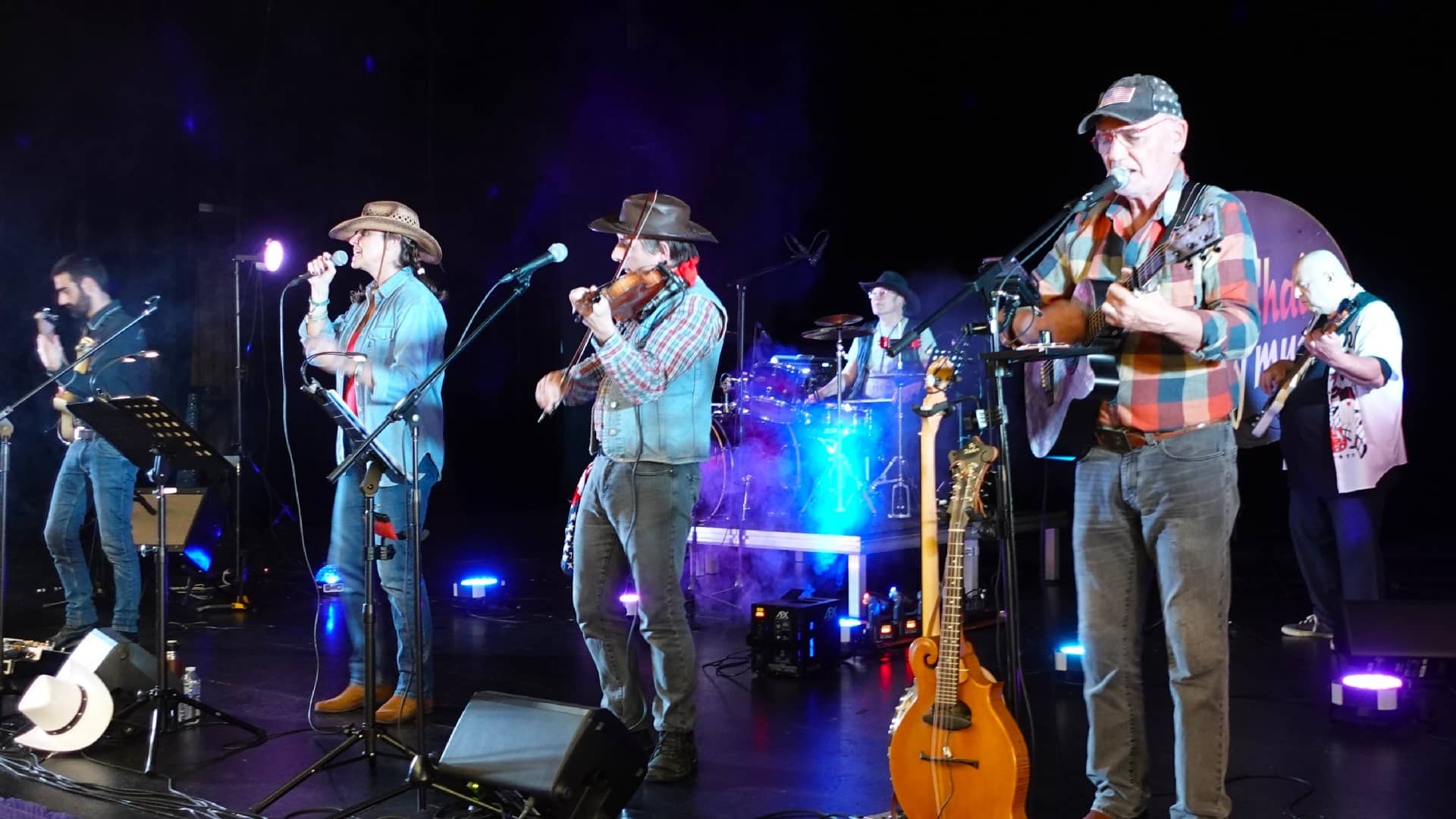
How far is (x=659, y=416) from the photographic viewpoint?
3.81 meters

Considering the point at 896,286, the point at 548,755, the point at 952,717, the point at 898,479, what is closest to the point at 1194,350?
the point at 952,717

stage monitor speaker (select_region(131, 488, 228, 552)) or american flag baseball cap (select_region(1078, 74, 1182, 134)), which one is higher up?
american flag baseball cap (select_region(1078, 74, 1182, 134))

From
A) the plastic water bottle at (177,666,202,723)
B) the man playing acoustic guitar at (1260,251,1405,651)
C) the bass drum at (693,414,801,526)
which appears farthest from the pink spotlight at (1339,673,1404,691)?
the plastic water bottle at (177,666,202,723)

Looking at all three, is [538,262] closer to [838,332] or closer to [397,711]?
[397,711]

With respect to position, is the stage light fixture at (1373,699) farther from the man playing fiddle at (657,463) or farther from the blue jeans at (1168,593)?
the man playing fiddle at (657,463)

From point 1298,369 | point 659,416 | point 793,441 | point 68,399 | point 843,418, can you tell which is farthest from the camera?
point 793,441

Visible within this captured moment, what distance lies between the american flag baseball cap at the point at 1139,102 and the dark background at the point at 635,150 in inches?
218

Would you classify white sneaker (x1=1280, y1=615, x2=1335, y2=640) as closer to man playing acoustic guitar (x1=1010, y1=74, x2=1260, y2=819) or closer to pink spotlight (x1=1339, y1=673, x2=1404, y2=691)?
pink spotlight (x1=1339, y1=673, x2=1404, y2=691)

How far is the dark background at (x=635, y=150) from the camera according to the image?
8641 millimetres

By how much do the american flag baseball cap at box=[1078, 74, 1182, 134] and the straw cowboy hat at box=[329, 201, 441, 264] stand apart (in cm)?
274

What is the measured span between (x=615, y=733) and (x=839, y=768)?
3.41ft

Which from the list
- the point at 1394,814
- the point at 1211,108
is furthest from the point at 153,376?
the point at 1211,108

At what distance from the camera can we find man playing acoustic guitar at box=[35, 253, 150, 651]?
5.98 metres

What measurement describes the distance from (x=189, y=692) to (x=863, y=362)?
4978 millimetres
